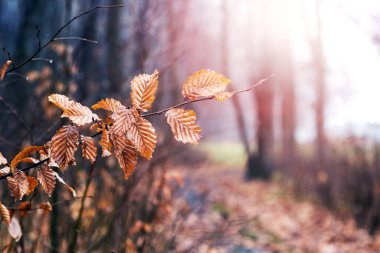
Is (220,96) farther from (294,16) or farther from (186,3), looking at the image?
(294,16)

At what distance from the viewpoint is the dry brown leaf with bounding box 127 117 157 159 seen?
1139mm

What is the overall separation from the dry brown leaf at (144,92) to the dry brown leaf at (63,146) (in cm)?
20

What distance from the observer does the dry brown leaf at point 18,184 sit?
3.93 feet

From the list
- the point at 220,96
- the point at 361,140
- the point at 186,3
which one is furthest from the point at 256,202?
the point at 220,96

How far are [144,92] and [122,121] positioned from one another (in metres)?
0.12

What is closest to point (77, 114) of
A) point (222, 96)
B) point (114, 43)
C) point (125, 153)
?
point (125, 153)

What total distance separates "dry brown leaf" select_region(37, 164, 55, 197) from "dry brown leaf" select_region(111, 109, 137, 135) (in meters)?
0.27

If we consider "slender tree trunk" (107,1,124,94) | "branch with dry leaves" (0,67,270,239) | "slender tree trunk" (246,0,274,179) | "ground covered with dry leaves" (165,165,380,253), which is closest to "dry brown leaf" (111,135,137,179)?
"branch with dry leaves" (0,67,270,239)

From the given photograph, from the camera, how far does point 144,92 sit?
1190 millimetres

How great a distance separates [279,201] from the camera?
8.41 meters

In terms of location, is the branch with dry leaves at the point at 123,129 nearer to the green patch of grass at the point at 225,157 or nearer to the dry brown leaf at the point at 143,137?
the dry brown leaf at the point at 143,137

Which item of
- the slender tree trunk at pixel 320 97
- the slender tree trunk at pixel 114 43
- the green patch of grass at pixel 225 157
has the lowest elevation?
the green patch of grass at pixel 225 157

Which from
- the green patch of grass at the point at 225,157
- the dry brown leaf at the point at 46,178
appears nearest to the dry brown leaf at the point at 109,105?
the dry brown leaf at the point at 46,178

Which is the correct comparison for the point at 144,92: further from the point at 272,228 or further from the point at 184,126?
the point at 272,228
